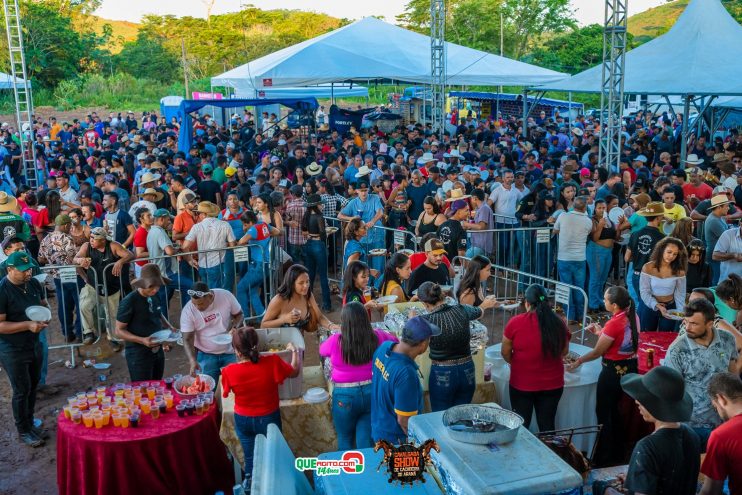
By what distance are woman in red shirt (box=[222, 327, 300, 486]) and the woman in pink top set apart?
1.40 feet

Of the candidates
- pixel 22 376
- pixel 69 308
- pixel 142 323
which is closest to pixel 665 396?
pixel 142 323

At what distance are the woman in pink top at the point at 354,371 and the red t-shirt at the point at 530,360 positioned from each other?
100 centimetres

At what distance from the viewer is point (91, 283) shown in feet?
26.4

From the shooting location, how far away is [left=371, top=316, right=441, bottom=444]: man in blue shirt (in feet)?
13.4

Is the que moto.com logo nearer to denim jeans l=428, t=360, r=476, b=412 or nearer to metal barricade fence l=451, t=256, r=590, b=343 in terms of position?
denim jeans l=428, t=360, r=476, b=412

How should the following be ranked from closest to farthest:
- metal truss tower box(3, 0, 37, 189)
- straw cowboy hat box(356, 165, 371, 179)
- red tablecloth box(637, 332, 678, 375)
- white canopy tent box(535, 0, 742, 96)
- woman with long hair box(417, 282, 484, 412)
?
woman with long hair box(417, 282, 484, 412) → red tablecloth box(637, 332, 678, 375) → straw cowboy hat box(356, 165, 371, 179) → metal truss tower box(3, 0, 37, 189) → white canopy tent box(535, 0, 742, 96)

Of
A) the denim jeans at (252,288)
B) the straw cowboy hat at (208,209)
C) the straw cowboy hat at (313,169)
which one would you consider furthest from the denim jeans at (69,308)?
the straw cowboy hat at (313,169)

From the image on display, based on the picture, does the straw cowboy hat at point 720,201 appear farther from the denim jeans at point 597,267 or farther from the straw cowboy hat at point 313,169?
the straw cowboy hat at point 313,169

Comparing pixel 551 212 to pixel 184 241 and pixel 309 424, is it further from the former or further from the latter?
pixel 309 424

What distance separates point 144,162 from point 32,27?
3640 centimetres

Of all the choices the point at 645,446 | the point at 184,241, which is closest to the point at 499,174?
the point at 184,241

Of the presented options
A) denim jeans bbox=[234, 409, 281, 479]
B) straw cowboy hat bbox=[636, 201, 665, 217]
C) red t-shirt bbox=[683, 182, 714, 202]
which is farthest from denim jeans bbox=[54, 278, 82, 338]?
red t-shirt bbox=[683, 182, 714, 202]

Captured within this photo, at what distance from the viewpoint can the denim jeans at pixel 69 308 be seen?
829cm

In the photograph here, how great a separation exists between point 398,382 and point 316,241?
17.0 feet
